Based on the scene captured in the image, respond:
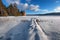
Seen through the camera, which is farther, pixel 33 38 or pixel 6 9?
pixel 6 9

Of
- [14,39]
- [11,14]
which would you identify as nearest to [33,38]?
[14,39]

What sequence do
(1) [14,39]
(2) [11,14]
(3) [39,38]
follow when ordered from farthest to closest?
(2) [11,14] < (1) [14,39] < (3) [39,38]

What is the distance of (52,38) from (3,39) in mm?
940

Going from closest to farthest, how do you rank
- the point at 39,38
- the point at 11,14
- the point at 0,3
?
the point at 39,38 → the point at 11,14 → the point at 0,3

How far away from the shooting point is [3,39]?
2.41 meters

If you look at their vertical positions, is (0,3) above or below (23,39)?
above

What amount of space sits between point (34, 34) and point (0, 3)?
27.7ft

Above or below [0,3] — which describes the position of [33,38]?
below

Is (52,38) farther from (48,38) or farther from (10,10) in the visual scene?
(10,10)

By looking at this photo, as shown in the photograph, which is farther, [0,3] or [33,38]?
[0,3]

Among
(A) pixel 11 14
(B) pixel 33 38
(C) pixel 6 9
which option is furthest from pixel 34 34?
(C) pixel 6 9

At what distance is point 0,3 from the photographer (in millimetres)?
10258

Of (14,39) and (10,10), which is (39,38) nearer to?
(14,39)

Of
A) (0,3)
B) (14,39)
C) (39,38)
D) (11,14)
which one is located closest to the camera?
(39,38)
